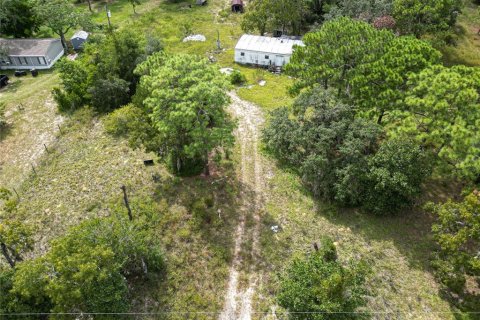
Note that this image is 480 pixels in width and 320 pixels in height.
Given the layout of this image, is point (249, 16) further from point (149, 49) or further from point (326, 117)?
point (326, 117)

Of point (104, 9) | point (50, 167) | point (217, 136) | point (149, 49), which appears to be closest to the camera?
point (217, 136)

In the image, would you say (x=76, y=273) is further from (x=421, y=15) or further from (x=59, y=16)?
(x=421, y=15)

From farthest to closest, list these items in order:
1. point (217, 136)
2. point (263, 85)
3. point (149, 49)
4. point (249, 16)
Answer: point (249, 16), point (263, 85), point (149, 49), point (217, 136)

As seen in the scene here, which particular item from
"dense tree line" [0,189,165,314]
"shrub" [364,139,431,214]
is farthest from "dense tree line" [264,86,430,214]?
"dense tree line" [0,189,165,314]

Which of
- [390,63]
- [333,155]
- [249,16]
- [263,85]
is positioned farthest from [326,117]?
[249,16]

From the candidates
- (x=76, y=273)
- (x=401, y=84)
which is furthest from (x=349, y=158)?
(x=76, y=273)

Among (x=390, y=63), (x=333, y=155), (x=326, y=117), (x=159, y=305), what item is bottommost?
(x=159, y=305)

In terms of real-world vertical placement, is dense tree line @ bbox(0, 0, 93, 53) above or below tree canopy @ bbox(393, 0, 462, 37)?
below

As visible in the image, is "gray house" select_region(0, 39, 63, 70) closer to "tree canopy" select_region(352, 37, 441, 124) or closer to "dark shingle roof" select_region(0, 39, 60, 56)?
"dark shingle roof" select_region(0, 39, 60, 56)
